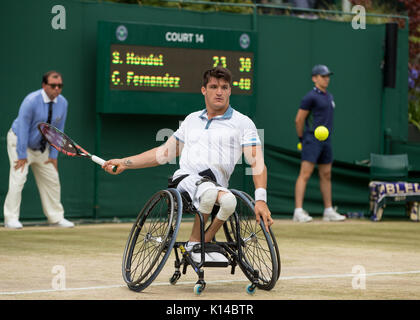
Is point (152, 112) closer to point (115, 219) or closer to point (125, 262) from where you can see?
point (115, 219)

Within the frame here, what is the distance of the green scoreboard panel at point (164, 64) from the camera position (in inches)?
492

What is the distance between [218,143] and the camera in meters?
6.99

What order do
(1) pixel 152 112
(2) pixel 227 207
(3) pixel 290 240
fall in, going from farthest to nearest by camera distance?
(1) pixel 152 112 → (3) pixel 290 240 → (2) pixel 227 207

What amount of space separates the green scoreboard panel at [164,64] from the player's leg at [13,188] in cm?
136

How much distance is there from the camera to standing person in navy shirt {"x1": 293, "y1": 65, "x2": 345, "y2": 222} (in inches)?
525

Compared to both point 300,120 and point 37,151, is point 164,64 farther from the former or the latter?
point 37,151

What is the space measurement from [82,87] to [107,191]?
1456 mm

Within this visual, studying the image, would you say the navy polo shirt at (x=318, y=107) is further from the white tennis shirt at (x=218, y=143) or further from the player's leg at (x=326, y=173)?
the white tennis shirt at (x=218, y=143)

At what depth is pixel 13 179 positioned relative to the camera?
38.5ft

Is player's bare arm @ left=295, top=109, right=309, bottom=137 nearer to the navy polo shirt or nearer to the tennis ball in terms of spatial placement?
the navy polo shirt

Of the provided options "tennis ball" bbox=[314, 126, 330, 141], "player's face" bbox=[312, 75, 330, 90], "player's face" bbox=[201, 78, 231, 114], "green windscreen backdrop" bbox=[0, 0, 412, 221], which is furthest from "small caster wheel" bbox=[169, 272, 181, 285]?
"player's face" bbox=[312, 75, 330, 90]

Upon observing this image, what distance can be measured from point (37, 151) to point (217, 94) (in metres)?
Answer: 5.25

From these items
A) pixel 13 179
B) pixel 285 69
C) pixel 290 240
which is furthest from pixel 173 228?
pixel 285 69

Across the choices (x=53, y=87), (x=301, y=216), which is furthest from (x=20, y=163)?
(x=301, y=216)
